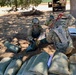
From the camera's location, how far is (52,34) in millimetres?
5855

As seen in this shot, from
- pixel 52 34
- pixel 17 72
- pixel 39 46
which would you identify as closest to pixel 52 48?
pixel 39 46

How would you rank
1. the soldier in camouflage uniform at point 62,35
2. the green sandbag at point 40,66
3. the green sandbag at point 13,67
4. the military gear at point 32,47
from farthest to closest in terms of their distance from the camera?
the military gear at point 32,47 → the soldier in camouflage uniform at point 62,35 → the green sandbag at point 13,67 → the green sandbag at point 40,66

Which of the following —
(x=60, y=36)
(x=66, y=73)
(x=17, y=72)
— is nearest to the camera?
(x=66, y=73)

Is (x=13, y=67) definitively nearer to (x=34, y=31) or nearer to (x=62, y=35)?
(x=62, y=35)

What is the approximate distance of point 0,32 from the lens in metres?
9.45

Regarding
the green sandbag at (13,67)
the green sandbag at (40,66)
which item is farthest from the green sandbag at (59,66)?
the green sandbag at (13,67)

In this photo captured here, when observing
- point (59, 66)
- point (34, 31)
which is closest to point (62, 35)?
point (34, 31)

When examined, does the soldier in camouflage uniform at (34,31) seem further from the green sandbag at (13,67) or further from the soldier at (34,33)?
the green sandbag at (13,67)

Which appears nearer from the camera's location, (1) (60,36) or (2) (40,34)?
(1) (60,36)

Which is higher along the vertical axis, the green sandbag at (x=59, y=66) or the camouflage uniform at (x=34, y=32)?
the camouflage uniform at (x=34, y=32)

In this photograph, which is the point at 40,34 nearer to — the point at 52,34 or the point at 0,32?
the point at 52,34

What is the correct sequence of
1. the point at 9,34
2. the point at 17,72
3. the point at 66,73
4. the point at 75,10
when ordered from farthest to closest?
the point at 9,34
the point at 75,10
the point at 17,72
the point at 66,73

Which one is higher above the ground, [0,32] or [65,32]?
[65,32]

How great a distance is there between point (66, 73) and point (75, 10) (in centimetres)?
398
